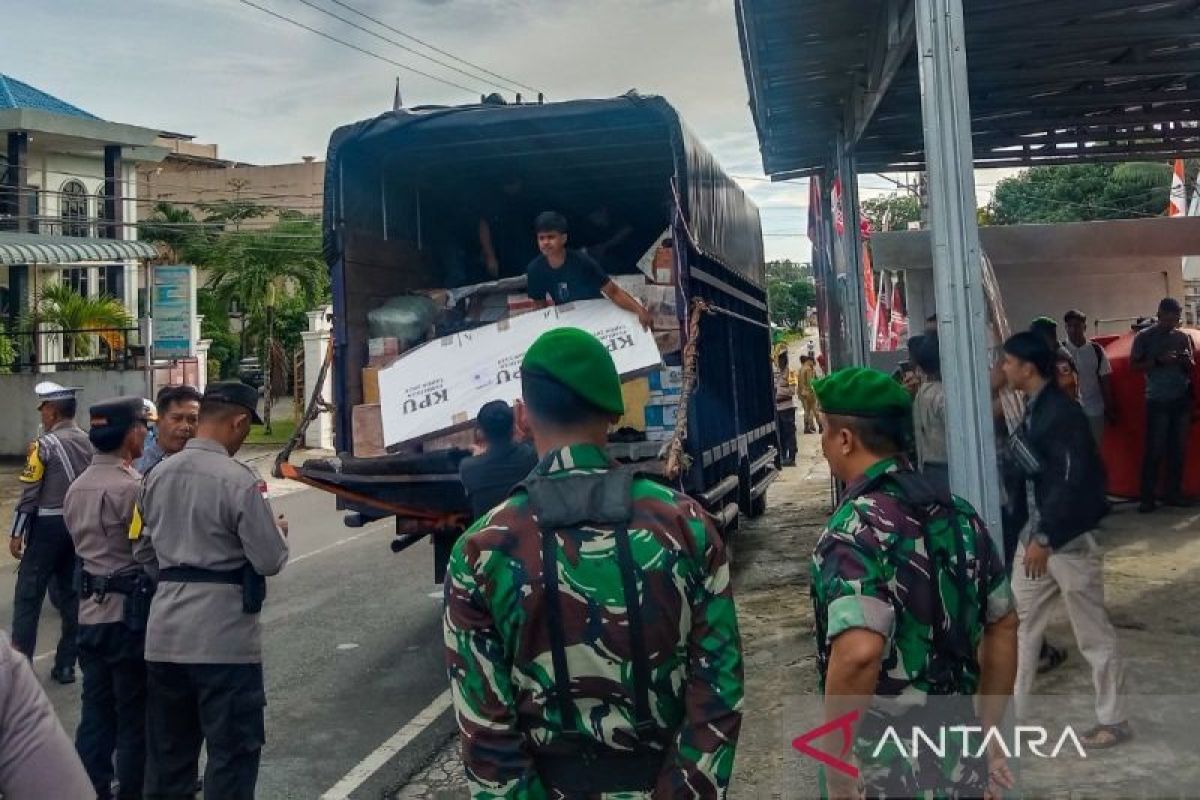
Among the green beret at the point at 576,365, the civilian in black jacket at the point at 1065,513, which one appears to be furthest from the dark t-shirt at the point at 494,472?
the green beret at the point at 576,365

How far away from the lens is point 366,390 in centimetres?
625

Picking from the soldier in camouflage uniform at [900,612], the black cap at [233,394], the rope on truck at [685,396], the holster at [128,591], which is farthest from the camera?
the rope on truck at [685,396]

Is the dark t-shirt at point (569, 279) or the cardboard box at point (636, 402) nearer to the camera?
the cardboard box at point (636, 402)

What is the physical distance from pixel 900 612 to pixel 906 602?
0.09 feet

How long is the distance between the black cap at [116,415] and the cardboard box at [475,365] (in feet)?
5.61

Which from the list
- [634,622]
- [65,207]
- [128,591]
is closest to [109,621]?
[128,591]

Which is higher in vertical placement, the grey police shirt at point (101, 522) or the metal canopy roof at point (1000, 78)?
the metal canopy roof at point (1000, 78)

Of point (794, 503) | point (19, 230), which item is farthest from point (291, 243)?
point (794, 503)

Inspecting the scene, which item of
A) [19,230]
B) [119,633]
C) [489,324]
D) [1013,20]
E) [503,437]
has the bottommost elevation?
[119,633]

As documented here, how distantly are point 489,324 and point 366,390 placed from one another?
0.85 m

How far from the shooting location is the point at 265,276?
25344 mm

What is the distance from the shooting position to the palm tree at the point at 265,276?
25344mm

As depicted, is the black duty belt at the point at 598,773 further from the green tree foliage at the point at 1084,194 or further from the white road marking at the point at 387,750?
the green tree foliage at the point at 1084,194

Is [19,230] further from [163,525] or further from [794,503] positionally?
[163,525]
